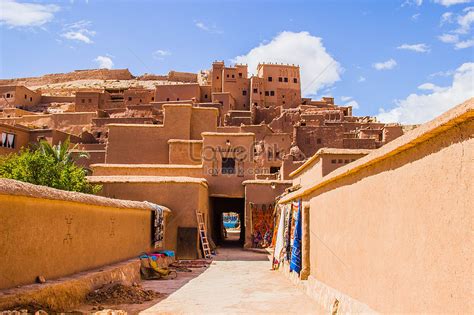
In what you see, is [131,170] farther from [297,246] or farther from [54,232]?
[54,232]

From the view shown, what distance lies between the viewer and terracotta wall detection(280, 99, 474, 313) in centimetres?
337

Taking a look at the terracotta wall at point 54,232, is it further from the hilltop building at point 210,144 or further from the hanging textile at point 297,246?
the hilltop building at point 210,144

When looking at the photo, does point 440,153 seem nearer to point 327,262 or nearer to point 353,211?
point 353,211

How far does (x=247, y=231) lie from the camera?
21.0m

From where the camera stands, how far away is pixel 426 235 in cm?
397

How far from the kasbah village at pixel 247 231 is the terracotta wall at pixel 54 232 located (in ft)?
0.10

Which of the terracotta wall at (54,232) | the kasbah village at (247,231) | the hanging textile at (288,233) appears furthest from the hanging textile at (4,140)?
the hanging textile at (288,233)

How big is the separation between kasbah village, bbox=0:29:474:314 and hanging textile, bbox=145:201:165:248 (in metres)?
0.05

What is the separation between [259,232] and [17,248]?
15.3 meters

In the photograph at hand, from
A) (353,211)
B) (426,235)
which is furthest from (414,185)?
(353,211)

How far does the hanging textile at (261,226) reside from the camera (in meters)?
20.8

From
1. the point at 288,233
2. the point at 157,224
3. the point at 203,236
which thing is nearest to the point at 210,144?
the point at 203,236

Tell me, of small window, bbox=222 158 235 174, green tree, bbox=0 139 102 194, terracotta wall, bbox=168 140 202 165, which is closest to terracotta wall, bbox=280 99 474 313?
green tree, bbox=0 139 102 194

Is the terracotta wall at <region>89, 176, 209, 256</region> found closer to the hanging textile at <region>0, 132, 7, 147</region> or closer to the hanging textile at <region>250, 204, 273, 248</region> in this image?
the hanging textile at <region>250, 204, 273, 248</region>
